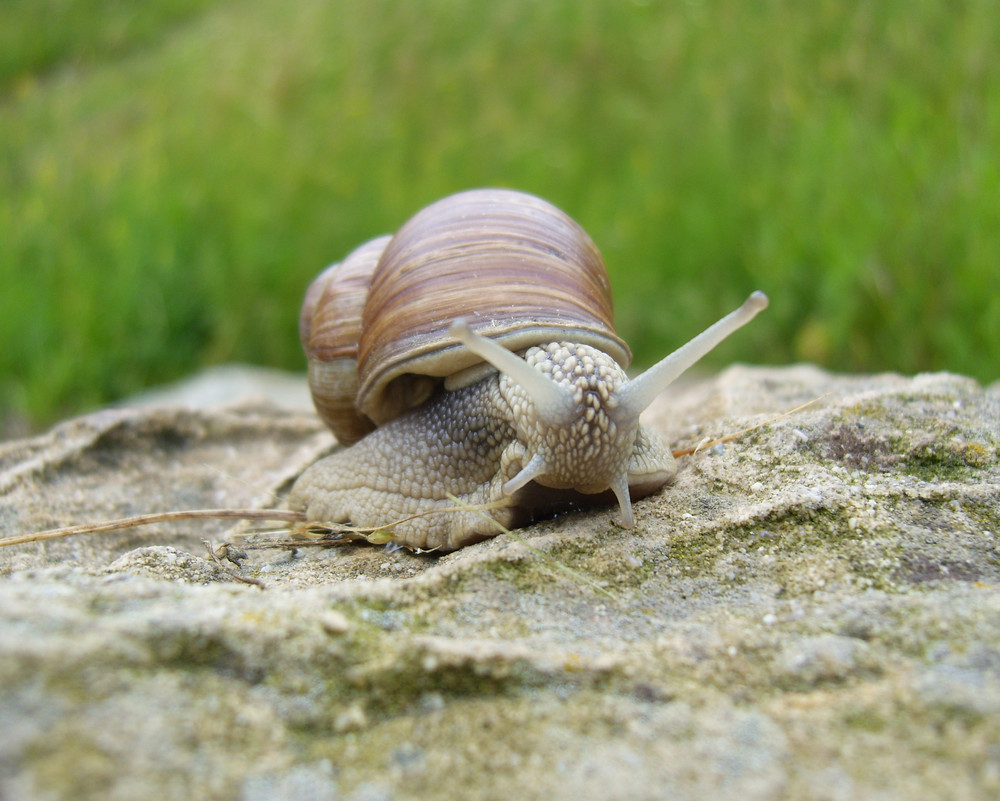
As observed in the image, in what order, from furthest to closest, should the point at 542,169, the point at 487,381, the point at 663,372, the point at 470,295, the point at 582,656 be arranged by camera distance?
1. the point at 542,169
2. the point at 487,381
3. the point at 470,295
4. the point at 663,372
5. the point at 582,656

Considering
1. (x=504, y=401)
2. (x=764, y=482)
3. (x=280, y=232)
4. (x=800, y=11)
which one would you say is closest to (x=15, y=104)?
(x=280, y=232)

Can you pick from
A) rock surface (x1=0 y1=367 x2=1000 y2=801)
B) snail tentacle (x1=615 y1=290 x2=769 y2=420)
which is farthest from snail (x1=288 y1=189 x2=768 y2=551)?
rock surface (x1=0 y1=367 x2=1000 y2=801)

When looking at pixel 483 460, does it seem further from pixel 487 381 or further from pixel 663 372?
pixel 663 372

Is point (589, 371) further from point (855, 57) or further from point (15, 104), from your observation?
point (15, 104)

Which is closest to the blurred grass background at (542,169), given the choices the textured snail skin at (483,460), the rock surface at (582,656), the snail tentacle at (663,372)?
the rock surface at (582,656)

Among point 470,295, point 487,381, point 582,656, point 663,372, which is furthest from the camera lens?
point 487,381

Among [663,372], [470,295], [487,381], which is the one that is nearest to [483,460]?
[487,381]

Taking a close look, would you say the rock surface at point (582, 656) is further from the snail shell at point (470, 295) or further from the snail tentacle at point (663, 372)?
the snail shell at point (470, 295)
